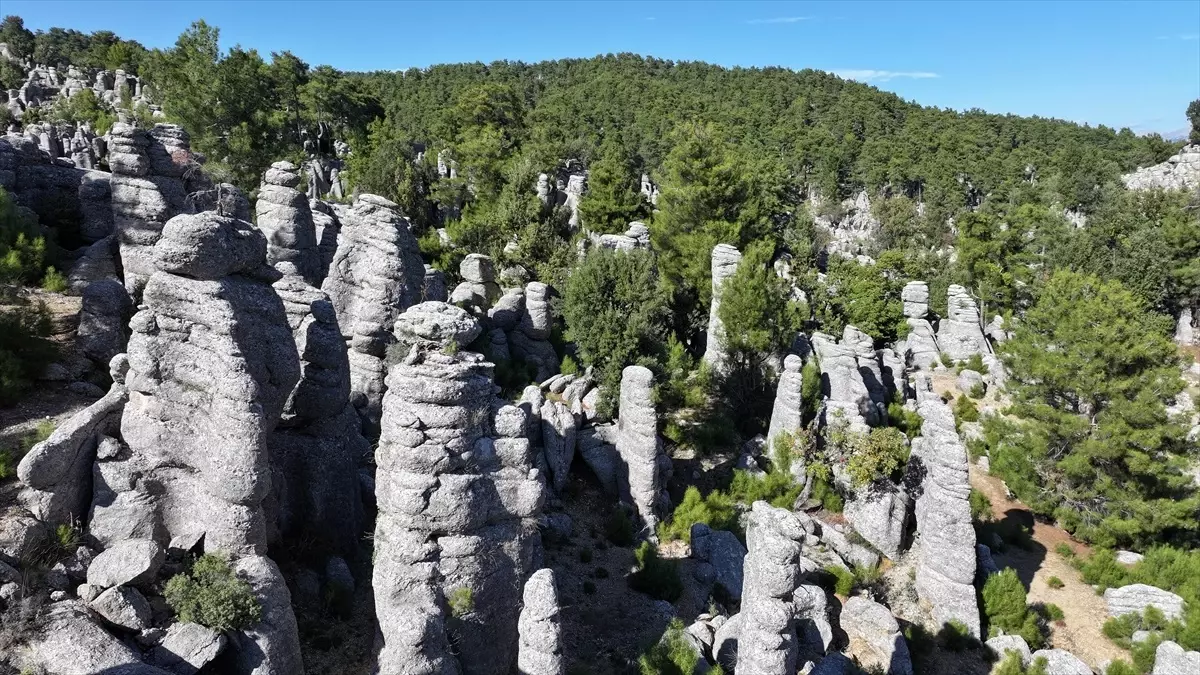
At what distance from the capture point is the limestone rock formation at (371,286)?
19141 mm

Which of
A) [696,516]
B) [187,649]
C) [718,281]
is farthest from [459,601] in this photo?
[718,281]

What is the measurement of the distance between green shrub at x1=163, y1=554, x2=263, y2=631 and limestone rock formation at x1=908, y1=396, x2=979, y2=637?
16406mm

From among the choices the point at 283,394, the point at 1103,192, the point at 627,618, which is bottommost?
the point at 627,618

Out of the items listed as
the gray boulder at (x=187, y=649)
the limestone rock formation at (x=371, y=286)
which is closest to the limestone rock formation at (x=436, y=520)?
the gray boulder at (x=187, y=649)

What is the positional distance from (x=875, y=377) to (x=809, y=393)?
5.47 m

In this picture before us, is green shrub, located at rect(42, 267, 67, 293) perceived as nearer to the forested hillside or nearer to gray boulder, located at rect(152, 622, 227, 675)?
the forested hillside

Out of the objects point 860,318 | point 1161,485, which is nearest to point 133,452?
point 1161,485

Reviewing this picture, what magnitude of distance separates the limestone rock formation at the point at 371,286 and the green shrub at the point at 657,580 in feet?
27.8

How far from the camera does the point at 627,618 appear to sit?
15289 mm

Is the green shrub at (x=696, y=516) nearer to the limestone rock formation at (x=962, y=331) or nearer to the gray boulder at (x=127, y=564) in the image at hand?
the gray boulder at (x=127, y=564)

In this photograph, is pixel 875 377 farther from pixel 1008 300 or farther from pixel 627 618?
pixel 1008 300

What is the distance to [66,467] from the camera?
34.9 feet

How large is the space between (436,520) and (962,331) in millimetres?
37484

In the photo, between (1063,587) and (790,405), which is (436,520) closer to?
(790,405)
